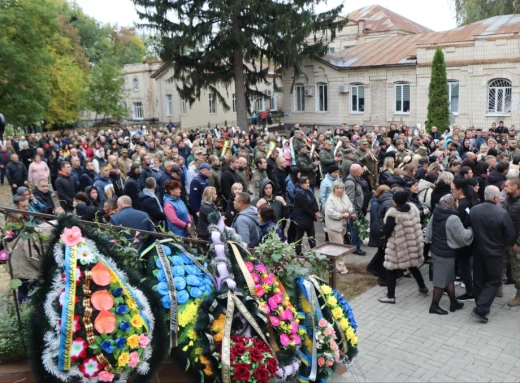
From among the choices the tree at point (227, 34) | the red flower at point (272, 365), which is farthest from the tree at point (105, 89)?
the red flower at point (272, 365)

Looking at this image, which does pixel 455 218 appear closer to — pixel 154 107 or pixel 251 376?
pixel 251 376

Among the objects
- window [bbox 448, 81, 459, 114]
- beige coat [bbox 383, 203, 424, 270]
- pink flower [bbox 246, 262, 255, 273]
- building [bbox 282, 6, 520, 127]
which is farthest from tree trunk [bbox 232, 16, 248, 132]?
pink flower [bbox 246, 262, 255, 273]

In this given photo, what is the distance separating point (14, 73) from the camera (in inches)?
966

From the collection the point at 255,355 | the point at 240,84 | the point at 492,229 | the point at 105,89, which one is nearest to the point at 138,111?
the point at 105,89

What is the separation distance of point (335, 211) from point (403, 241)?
5.41 feet

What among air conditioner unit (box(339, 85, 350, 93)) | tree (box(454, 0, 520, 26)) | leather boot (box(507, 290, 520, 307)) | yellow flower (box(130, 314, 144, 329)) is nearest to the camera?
yellow flower (box(130, 314, 144, 329))

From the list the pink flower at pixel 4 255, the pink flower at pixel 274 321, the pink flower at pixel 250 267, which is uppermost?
the pink flower at pixel 4 255

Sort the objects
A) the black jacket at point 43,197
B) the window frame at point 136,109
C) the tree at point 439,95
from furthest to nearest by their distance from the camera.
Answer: the window frame at point 136,109 → the tree at point 439,95 → the black jacket at point 43,197

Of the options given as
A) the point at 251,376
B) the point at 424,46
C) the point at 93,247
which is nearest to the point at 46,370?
the point at 93,247

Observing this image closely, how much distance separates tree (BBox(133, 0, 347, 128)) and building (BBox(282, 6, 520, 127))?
11.4 feet

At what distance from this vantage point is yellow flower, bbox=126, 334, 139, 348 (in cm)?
388

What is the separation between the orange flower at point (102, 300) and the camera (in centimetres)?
379

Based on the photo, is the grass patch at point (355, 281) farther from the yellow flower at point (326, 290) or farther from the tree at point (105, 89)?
the tree at point (105, 89)

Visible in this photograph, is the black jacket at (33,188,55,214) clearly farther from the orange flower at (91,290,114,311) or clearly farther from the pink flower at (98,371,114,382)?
the pink flower at (98,371,114,382)
